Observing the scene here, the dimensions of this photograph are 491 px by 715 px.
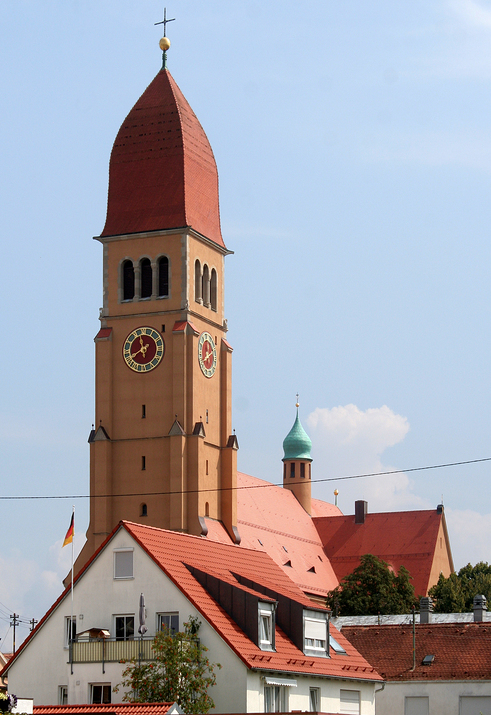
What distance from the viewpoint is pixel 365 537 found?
130 m

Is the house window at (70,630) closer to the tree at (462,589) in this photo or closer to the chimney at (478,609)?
the chimney at (478,609)

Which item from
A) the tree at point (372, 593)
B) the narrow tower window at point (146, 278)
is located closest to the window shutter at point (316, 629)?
the tree at point (372, 593)

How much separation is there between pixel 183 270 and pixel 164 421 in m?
9.56

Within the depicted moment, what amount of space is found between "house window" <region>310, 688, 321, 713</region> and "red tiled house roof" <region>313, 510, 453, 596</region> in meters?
74.2

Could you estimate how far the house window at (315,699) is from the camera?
47.4 meters

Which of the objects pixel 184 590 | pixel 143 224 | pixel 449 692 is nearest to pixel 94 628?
pixel 184 590

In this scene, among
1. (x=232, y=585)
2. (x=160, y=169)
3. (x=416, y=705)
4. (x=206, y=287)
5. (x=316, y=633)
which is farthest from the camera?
(x=206, y=287)

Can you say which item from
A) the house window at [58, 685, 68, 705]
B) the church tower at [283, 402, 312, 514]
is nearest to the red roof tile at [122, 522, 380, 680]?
the house window at [58, 685, 68, 705]

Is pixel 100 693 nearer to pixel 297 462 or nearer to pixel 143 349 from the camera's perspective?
pixel 143 349

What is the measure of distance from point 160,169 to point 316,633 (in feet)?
185

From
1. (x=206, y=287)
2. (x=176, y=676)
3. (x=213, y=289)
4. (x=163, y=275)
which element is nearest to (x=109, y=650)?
(x=176, y=676)

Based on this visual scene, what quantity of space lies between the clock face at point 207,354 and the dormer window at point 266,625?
5280 cm

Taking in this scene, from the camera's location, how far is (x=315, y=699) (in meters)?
47.9

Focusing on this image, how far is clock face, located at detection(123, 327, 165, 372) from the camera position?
9862 centimetres
